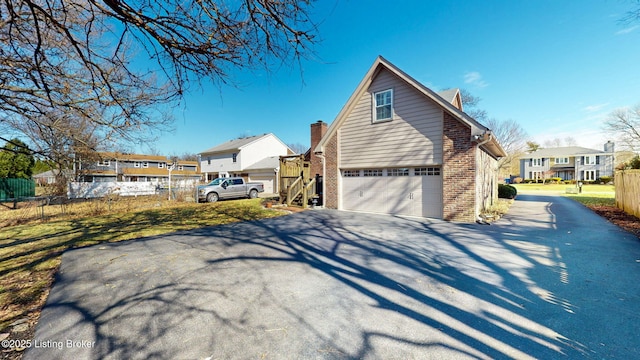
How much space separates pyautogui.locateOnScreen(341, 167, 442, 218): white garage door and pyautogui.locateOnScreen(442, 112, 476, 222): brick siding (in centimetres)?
39

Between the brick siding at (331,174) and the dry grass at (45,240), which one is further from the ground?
the brick siding at (331,174)

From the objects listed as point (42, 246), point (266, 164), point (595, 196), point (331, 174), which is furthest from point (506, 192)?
point (42, 246)

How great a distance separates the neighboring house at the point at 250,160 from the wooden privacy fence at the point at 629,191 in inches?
900

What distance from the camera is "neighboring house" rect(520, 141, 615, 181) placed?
4028 centimetres

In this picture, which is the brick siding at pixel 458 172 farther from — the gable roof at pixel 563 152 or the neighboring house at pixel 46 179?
the gable roof at pixel 563 152

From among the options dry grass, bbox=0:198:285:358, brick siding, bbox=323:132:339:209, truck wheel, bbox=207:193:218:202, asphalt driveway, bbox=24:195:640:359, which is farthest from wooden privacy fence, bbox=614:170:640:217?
truck wheel, bbox=207:193:218:202

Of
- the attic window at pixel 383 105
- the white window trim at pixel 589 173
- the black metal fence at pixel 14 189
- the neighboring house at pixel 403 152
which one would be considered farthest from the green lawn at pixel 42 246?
the white window trim at pixel 589 173

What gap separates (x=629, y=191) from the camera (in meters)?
9.87

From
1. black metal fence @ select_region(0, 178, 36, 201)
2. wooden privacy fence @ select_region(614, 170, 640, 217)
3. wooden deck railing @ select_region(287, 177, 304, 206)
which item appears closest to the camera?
wooden privacy fence @ select_region(614, 170, 640, 217)

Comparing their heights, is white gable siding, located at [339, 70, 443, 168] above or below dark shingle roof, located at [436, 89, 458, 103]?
below

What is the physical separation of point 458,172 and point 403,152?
228 centimetres

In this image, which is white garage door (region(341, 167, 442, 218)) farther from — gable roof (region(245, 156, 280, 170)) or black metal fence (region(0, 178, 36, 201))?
black metal fence (region(0, 178, 36, 201))

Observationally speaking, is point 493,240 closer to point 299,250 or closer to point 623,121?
point 299,250

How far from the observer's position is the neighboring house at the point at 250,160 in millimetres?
25766
